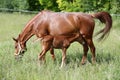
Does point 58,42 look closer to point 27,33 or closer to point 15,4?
point 27,33

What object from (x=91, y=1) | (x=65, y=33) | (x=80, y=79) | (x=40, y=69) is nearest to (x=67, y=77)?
(x=80, y=79)

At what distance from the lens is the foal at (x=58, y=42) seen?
10148 mm

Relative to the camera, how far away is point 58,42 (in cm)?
1031

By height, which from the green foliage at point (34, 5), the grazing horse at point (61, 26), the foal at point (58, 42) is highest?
the grazing horse at point (61, 26)

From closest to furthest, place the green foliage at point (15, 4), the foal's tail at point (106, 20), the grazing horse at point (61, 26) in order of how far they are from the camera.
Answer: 1. the grazing horse at point (61, 26)
2. the foal's tail at point (106, 20)
3. the green foliage at point (15, 4)

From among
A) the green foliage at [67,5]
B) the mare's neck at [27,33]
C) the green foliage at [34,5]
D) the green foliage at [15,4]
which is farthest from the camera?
the green foliage at [34,5]

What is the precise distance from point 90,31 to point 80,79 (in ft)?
10.8

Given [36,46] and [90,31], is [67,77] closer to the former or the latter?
[90,31]

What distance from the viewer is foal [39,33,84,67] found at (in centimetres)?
1015

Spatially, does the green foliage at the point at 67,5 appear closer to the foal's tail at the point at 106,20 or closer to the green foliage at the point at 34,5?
the green foliage at the point at 34,5

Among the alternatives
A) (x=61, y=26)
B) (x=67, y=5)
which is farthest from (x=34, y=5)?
(x=61, y=26)

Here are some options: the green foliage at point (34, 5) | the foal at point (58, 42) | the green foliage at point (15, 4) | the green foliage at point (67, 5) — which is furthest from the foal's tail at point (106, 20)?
the green foliage at point (34, 5)

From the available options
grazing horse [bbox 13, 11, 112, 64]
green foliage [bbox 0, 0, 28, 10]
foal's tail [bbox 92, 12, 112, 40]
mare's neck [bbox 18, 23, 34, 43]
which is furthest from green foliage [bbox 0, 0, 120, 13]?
mare's neck [bbox 18, 23, 34, 43]

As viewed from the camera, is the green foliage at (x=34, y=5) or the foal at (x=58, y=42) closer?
the foal at (x=58, y=42)
